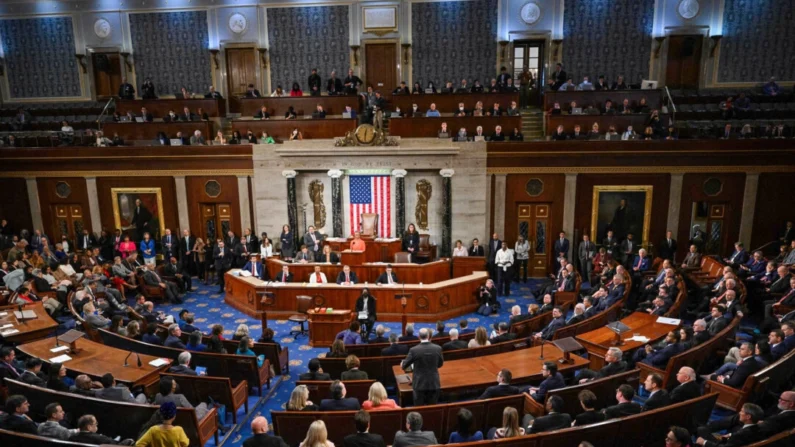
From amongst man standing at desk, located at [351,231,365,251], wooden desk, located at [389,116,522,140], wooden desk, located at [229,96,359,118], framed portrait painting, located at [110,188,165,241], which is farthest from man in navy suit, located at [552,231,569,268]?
framed portrait painting, located at [110,188,165,241]

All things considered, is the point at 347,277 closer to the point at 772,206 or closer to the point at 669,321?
the point at 669,321

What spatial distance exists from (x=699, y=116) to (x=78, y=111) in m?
21.9

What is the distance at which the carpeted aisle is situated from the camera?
8.16 meters

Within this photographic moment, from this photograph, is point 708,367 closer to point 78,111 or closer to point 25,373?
point 25,373

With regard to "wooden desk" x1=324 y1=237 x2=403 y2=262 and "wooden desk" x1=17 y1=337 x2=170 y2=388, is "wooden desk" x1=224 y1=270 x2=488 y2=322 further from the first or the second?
"wooden desk" x1=17 y1=337 x2=170 y2=388

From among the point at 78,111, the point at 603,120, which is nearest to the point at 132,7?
the point at 78,111

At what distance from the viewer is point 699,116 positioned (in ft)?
55.7

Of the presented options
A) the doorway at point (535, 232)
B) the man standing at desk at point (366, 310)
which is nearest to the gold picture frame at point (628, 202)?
the doorway at point (535, 232)

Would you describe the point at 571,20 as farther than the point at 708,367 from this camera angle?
Yes

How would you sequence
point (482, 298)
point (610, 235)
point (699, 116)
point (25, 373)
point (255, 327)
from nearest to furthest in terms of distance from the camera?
point (25, 373), point (255, 327), point (482, 298), point (610, 235), point (699, 116)

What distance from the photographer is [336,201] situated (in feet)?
52.6

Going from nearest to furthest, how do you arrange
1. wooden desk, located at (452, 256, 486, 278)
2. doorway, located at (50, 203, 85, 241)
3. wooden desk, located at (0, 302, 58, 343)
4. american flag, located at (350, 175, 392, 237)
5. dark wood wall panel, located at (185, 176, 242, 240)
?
wooden desk, located at (0, 302, 58, 343) → wooden desk, located at (452, 256, 486, 278) → american flag, located at (350, 175, 392, 237) → dark wood wall panel, located at (185, 176, 242, 240) → doorway, located at (50, 203, 85, 241)

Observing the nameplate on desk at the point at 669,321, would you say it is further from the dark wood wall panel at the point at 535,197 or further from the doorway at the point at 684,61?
the doorway at the point at 684,61

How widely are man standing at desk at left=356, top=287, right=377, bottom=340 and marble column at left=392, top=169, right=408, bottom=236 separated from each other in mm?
5159
